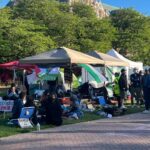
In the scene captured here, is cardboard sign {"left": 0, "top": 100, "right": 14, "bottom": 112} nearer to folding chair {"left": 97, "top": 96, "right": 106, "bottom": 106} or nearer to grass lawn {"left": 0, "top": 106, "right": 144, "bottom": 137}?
grass lawn {"left": 0, "top": 106, "right": 144, "bottom": 137}

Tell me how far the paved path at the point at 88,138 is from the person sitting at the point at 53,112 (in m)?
0.41

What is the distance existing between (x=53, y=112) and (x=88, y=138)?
11.1 feet

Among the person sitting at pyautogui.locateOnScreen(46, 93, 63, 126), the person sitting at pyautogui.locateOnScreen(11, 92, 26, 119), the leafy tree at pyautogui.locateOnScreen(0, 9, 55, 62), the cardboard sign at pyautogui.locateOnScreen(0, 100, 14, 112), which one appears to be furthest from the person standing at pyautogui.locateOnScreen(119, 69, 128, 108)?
the leafy tree at pyautogui.locateOnScreen(0, 9, 55, 62)

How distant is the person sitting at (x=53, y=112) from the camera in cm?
1606

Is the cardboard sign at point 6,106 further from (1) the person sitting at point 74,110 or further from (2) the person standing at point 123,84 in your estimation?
(2) the person standing at point 123,84

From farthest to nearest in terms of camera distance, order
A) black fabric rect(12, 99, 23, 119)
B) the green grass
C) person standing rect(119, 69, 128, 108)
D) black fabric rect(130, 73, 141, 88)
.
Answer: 1. black fabric rect(130, 73, 141, 88)
2. person standing rect(119, 69, 128, 108)
3. black fabric rect(12, 99, 23, 119)
4. the green grass

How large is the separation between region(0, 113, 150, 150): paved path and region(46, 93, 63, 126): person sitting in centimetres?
41

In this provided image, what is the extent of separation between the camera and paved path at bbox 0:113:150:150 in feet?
37.6

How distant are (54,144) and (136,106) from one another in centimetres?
1236

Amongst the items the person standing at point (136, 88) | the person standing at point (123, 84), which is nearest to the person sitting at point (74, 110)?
the person standing at point (123, 84)

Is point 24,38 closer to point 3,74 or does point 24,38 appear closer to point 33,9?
point 3,74

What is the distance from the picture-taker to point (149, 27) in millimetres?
78125

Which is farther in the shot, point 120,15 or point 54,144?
point 120,15

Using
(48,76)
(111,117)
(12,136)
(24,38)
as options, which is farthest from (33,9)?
(12,136)
